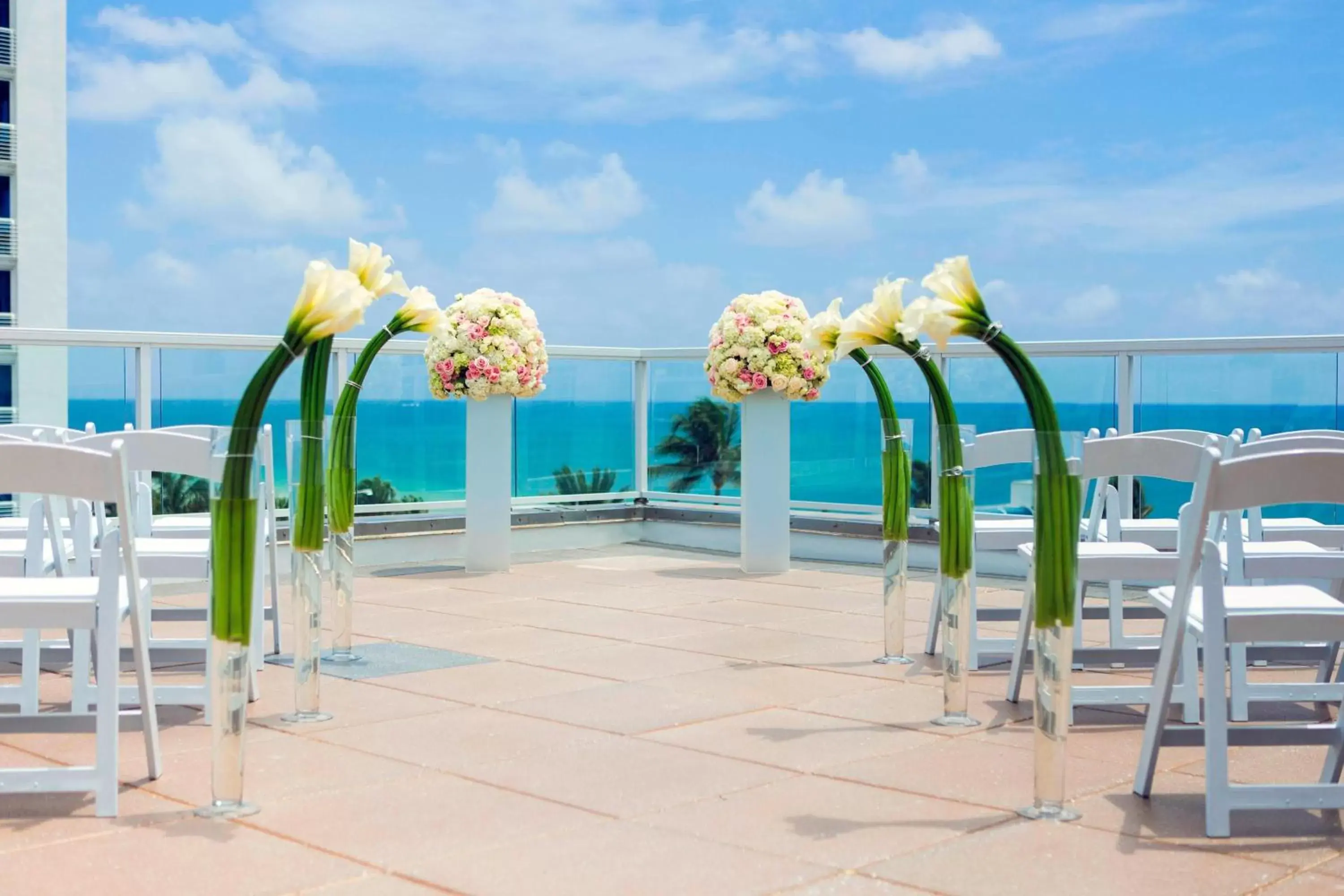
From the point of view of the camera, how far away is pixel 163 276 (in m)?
66.8

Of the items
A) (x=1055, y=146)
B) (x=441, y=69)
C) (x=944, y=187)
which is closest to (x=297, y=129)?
(x=441, y=69)

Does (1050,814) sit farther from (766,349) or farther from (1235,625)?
(766,349)

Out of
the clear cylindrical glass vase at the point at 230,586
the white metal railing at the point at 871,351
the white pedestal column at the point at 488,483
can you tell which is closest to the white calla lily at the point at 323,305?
the clear cylindrical glass vase at the point at 230,586

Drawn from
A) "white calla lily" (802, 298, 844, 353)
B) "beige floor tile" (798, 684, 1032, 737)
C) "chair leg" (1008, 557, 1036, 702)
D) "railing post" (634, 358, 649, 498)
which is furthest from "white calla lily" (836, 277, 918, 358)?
"railing post" (634, 358, 649, 498)

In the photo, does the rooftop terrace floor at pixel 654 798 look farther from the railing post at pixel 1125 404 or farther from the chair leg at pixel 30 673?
the railing post at pixel 1125 404

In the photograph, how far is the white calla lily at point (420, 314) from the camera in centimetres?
570

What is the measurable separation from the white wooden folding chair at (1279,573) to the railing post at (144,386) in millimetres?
5623

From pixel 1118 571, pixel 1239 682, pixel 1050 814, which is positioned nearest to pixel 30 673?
pixel 1050 814

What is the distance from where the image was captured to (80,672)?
458 centimetres

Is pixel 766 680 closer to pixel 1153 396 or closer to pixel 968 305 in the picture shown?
pixel 968 305

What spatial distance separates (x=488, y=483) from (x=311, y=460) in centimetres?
421

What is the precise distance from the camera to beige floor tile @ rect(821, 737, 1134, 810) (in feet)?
12.8

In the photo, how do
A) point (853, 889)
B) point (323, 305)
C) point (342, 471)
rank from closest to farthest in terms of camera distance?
point (853, 889) < point (323, 305) < point (342, 471)

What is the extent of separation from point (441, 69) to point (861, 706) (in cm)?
7135
